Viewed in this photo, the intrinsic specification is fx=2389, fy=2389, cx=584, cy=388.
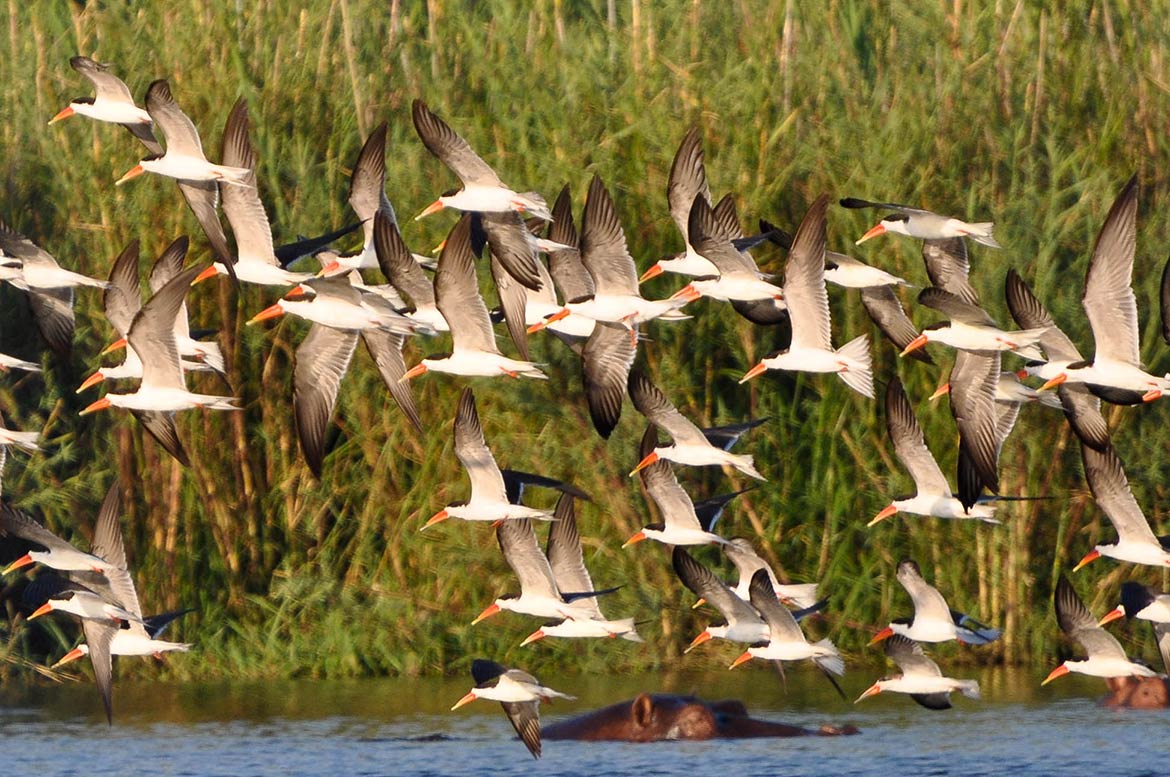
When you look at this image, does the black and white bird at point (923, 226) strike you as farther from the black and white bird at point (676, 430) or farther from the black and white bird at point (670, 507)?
the black and white bird at point (670, 507)

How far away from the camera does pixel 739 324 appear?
15953mm

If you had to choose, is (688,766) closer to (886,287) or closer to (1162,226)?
(886,287)

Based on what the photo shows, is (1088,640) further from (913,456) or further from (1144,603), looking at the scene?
(913,456)

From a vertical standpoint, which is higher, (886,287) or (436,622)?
(886,287)

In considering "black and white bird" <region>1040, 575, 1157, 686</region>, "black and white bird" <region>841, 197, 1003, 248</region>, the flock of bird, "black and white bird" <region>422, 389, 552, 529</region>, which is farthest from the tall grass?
"black and white bird" <region>422, 389, 552, 529</region>

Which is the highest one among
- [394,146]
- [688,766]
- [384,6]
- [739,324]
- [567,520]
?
[384,6]

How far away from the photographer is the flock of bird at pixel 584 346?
12508 mm

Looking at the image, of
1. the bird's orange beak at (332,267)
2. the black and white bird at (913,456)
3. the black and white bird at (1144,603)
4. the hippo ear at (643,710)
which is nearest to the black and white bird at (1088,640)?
the black and white bird at (1144,603)

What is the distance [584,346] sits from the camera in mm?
13695

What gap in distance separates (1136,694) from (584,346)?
4.35 metres

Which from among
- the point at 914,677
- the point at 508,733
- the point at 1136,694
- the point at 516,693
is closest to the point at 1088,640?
the point at 914,677

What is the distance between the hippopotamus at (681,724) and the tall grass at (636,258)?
130cm

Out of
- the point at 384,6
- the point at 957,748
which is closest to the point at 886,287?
the point at 957,748

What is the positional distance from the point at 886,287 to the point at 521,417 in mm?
2900
